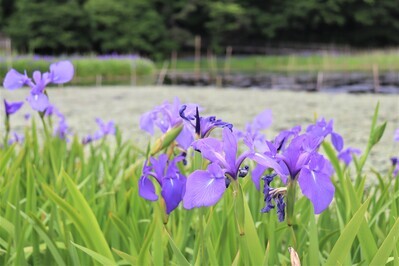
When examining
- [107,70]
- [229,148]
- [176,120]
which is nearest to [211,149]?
[229,148]

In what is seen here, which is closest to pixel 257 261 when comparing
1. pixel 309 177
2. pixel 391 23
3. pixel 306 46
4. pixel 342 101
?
pixel 309 177

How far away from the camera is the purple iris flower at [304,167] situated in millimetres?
631

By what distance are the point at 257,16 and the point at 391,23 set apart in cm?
596

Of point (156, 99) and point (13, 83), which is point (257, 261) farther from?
point (156, 99)

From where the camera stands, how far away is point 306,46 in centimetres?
2256

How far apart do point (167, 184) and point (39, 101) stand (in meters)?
0.49

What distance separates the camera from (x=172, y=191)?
0.81 m

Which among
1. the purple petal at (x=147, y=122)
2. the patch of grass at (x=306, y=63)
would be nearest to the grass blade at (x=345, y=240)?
the purple petal at (x=147, y=122)

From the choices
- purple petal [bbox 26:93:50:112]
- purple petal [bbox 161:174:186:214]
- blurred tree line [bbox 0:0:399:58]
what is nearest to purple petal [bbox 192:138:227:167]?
purple petal [bbox 161:174:186:214]

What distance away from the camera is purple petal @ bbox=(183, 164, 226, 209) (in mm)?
630

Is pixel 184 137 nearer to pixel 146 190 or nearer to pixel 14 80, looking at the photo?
pixel 146 190

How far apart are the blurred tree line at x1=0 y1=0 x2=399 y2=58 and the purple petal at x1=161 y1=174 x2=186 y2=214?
18905 millimetres

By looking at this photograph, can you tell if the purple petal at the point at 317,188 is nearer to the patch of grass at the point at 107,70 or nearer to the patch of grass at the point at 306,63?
the patch of grass at the point at 107,70

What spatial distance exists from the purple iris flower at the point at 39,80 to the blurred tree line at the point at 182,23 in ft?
60.5
